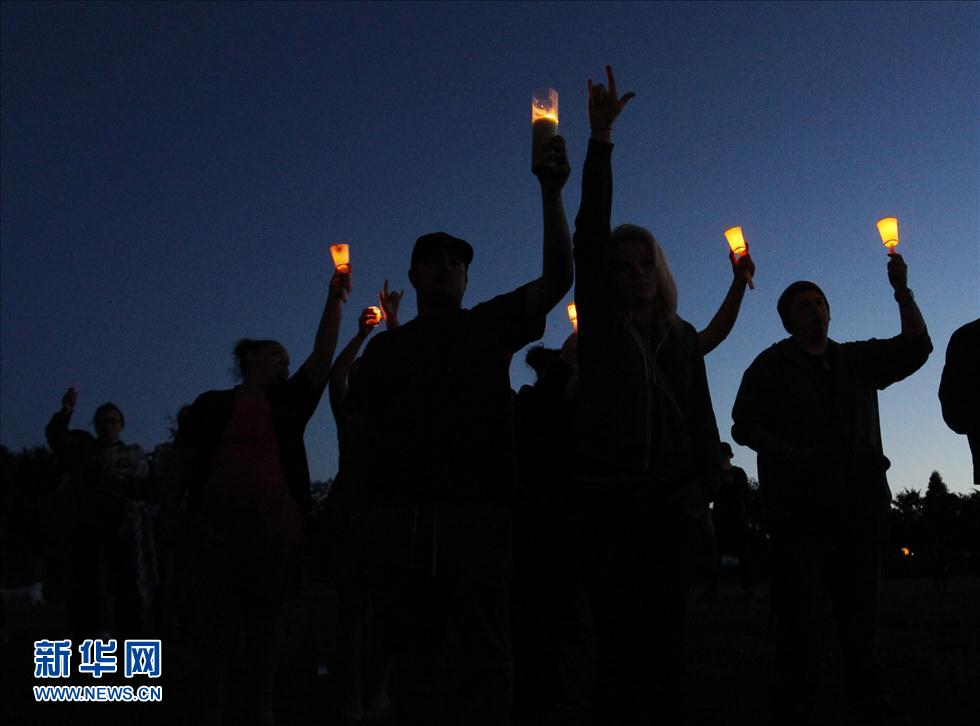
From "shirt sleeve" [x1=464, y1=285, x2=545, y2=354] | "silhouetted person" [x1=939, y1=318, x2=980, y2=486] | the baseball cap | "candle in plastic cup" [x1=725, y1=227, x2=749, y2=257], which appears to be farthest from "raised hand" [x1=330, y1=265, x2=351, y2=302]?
"silhouetted person" [x1=939, y1=318, x2=980, y2=486]

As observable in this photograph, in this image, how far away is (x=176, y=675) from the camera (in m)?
6.45

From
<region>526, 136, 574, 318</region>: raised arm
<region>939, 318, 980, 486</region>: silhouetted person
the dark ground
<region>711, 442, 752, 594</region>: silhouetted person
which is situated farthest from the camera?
<region>711, 442, 752, 594</region>: silhouetted person

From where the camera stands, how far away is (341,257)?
14.6 ft

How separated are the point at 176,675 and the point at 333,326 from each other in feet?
11.8

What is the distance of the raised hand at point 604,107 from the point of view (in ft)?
8.62

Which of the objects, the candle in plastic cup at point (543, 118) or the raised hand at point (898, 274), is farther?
the raised hand at point (898, 274)

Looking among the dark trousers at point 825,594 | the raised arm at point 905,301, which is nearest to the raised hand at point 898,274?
the raised arm at point 905,301

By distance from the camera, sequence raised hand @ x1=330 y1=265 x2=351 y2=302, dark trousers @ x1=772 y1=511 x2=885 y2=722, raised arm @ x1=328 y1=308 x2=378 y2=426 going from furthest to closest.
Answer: raised arm @ x1=328 y1=308 x2=378 y2=426 < raised hand @ x1=330 y1=265 x2=351 y2=302 < dark trousers @ x1=772 y1=511 x2=885 y2=722

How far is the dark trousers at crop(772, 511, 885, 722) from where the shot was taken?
156 inches

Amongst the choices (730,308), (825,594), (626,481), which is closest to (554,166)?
(626,481)

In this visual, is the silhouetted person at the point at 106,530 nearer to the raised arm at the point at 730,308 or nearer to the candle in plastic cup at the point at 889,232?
the raised arm at the point at 730,308

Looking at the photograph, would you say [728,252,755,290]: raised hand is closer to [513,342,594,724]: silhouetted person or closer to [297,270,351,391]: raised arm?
[513,342,594,724]: silhouetted person

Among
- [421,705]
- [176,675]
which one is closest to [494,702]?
[421,705]

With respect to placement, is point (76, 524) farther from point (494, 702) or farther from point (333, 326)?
point (494, 702)
